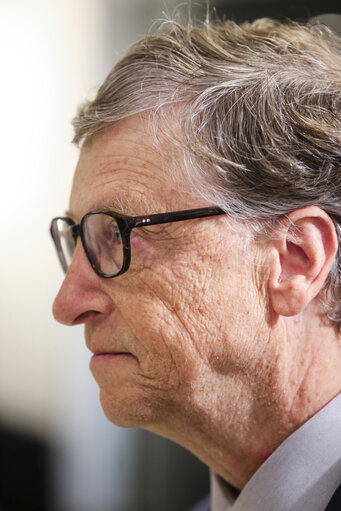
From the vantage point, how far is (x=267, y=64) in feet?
3.70

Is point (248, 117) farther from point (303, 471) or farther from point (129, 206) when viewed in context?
→ point (303, 471)

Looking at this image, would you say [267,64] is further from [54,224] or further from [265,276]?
[54,224]

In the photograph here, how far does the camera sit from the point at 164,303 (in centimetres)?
104

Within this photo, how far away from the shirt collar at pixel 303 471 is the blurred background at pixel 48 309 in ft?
6.19

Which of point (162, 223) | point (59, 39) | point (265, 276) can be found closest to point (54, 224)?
point (162, 223)

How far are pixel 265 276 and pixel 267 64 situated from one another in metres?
0.44

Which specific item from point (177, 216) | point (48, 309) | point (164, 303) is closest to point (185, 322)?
point (164, 303)

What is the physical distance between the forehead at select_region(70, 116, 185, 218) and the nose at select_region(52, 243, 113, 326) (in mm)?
125

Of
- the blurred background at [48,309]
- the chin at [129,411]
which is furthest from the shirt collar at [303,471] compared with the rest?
the blurred background at [48,309]

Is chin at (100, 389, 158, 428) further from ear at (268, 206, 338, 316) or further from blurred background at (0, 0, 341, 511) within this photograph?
blurred background at (0, 0, 341, 511)

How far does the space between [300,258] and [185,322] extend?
255 mm

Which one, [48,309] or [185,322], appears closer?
[185,322]

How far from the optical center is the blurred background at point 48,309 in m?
2.91

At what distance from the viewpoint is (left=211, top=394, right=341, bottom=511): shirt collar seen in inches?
38.7
